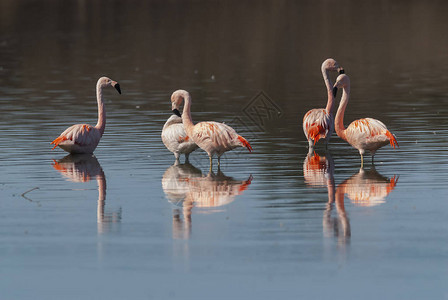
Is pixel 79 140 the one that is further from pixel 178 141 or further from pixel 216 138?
pixel 216 138

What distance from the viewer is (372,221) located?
9.49 metres

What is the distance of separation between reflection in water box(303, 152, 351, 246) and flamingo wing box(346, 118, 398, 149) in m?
0.56

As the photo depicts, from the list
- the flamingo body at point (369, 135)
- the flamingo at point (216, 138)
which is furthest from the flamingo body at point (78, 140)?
the flamingo body at point (369, 135)

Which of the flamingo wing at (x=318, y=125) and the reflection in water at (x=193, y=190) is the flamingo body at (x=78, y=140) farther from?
the flamingo wing at (x=318, y=125)

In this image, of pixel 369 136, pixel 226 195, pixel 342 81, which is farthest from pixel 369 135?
pixel 226 195

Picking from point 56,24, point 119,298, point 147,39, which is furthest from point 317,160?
point 56,24

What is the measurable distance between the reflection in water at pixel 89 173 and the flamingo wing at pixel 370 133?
146 inches

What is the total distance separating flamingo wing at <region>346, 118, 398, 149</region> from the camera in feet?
43.9

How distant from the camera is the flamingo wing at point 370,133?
13375 mm

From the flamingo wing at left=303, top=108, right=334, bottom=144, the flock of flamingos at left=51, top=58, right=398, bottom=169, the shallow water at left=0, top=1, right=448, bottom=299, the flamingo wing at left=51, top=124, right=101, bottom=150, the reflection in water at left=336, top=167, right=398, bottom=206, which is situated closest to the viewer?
the shallow water at left=0, top=1, right=448, bottom=299

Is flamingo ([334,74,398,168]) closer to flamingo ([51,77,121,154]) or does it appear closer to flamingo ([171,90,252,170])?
flamingo ([171,90,252,170])

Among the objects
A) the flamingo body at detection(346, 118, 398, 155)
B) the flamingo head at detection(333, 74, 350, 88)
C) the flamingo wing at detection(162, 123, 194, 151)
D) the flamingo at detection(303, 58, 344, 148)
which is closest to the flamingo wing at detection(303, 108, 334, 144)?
the flamingo at detection(303, 58, 344, 148)

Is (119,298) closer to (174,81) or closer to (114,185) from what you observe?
(114,185)

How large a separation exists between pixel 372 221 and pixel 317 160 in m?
4.72
